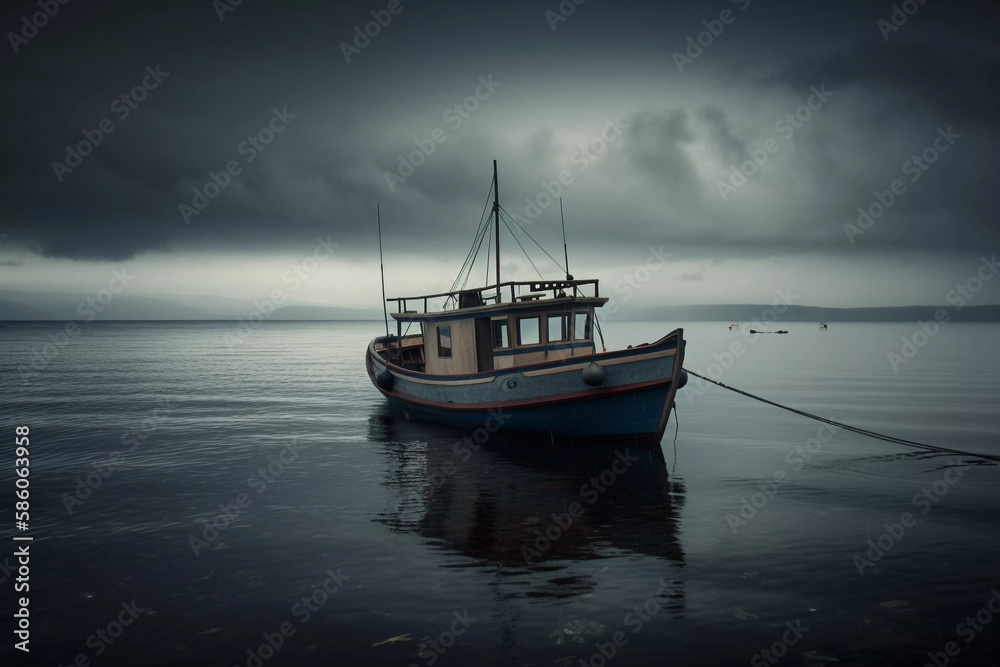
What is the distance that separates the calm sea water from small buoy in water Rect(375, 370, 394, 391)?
3395 mm

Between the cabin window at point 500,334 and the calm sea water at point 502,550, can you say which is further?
the cabin window at point 500,334

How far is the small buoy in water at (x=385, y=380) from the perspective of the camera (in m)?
23.6

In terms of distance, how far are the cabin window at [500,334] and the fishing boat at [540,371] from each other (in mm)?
33

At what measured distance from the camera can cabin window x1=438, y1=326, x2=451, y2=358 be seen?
20002mm

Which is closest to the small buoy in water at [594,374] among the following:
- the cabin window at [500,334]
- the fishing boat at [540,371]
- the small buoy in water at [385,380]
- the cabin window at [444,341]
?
the fishing boat at [540,371]

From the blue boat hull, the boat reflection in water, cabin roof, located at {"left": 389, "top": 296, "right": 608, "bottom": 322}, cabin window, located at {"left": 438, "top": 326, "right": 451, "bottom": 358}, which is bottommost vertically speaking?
the boat reflection in water

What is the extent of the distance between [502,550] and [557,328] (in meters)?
10.2

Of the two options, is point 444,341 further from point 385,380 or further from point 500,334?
point 385,380

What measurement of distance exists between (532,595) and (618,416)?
945cm

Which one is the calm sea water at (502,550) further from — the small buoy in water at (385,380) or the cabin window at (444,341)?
the small buoy in water at (385,380)

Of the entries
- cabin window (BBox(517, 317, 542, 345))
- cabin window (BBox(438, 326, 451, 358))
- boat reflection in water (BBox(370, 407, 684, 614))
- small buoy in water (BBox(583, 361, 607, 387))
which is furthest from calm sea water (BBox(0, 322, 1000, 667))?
cabin window (BBox(517, 317, 542, 345))

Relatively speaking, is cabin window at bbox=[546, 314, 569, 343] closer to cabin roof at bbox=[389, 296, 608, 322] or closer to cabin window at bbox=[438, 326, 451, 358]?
cabin roof at bbox=[389, 296, 608, 322]

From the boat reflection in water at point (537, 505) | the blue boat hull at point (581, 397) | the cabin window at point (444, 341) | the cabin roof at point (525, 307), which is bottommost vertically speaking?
the boat reflection in water at point (537, 505)

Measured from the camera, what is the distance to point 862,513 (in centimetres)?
1115
